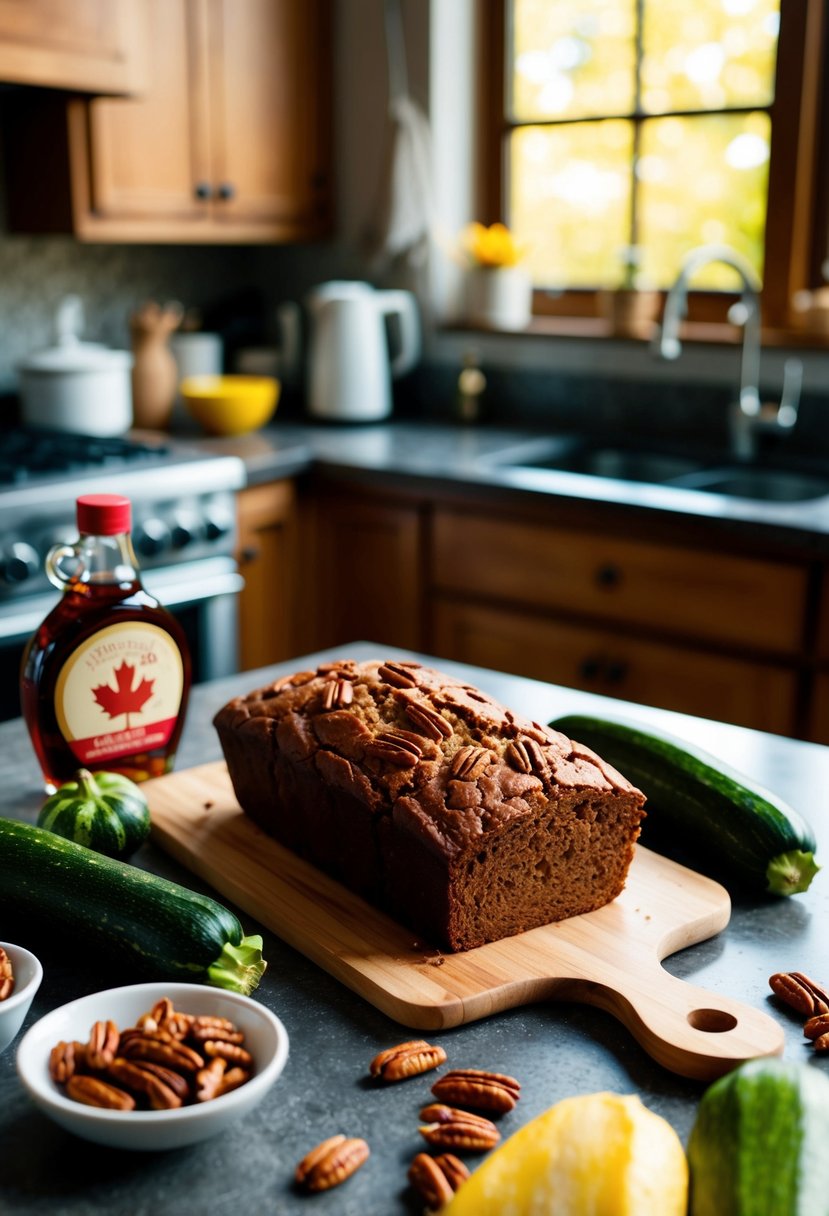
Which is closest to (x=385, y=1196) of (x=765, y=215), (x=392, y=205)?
(x=765, y=215)

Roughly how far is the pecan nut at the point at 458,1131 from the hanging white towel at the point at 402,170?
2.89 m

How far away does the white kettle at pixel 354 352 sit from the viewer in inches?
126

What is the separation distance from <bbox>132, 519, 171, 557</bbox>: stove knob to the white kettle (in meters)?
0.92

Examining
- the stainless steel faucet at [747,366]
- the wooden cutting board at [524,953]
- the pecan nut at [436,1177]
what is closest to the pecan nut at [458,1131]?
the pecan nut at [436,1177]

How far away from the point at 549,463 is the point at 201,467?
2.90ft

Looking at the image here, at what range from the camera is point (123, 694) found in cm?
116

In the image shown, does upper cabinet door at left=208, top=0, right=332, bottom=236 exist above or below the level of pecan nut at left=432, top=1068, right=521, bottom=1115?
above

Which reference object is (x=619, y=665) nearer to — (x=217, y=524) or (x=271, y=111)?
(x=217, y=524)

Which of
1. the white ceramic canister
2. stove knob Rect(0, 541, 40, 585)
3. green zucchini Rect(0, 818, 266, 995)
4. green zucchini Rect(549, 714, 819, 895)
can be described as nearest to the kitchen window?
the white ceramic canister

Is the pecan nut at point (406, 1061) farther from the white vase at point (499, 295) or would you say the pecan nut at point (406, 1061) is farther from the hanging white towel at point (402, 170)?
the hanging white towel at point (402, 170)

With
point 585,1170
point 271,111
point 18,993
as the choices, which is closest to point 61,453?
Result: point 271,111

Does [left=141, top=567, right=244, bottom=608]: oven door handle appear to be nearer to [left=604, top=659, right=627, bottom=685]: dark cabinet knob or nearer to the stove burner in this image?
the stove burner

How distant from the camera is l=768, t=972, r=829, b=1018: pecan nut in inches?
33.4

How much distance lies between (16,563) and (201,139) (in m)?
1.39
